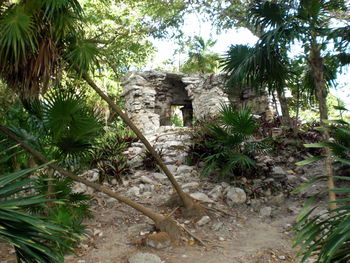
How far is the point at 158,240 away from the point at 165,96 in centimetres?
979

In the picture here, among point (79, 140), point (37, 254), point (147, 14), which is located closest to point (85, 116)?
point (79, 140)

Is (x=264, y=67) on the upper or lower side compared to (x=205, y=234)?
upper

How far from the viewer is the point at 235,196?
17.4 ft

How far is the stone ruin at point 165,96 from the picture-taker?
37.5ft

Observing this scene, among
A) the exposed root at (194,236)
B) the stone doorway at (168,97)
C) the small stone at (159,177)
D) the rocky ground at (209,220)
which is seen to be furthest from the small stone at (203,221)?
the stone doorway at (168,97)

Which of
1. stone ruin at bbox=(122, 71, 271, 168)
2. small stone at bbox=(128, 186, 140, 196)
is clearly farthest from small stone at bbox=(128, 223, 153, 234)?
stone ruin at bbox=(122, 71, 271, 168)

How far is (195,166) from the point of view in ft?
21.7

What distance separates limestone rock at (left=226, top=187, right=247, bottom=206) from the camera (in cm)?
525

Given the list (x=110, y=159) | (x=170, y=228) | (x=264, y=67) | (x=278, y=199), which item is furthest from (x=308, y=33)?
(x=110, y=159)

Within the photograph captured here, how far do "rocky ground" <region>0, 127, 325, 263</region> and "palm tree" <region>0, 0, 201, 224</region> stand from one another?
205cm

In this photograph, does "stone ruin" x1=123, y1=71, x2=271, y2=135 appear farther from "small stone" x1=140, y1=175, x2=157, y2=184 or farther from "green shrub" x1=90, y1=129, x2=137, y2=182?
"small stone" x1=140, y1=175, x2=157, y2=184

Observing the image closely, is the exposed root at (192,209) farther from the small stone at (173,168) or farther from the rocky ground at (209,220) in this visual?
the small stone at (173,168)

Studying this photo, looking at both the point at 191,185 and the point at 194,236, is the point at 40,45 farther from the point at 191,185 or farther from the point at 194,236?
the point at 191,185

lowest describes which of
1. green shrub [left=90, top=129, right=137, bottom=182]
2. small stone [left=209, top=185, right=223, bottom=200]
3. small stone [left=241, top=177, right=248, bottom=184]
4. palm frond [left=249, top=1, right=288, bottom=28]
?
small stone [left=209, top=185, right=223, bottom=200]
